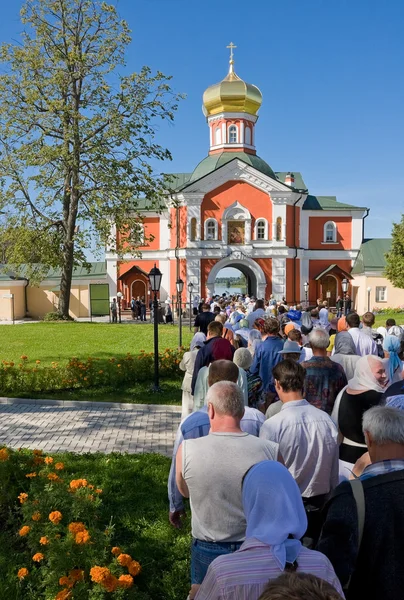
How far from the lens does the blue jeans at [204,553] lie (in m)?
2.70

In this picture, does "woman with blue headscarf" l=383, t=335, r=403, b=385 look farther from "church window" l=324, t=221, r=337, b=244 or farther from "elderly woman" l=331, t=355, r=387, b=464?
"church window" l=324, t=221, r=337, b=244

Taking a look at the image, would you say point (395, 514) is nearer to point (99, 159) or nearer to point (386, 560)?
point (386, 560)

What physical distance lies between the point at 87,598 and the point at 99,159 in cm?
2238

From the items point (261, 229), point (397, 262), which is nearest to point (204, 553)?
point (397, 262)

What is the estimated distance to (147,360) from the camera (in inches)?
490

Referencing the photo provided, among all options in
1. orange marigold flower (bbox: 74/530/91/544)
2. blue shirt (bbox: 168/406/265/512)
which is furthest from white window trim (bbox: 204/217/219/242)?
orange marigold flower (bbox: 74/530/91/544)

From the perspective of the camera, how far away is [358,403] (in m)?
3.96

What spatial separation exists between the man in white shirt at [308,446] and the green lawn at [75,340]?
10.8 meters

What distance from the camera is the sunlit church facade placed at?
35.9 m

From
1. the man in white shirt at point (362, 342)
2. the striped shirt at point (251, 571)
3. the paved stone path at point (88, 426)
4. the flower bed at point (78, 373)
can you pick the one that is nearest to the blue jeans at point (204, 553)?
the striped shirt at point (251, 571)

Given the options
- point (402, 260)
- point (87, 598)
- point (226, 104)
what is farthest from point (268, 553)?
point (226, 104)

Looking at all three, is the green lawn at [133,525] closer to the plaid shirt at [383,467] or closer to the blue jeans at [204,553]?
the blue jeans at [204,553]

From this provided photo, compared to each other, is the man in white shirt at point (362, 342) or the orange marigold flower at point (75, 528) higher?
the man in white shirt at point (362, 342)

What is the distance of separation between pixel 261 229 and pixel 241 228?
4.80 ft
